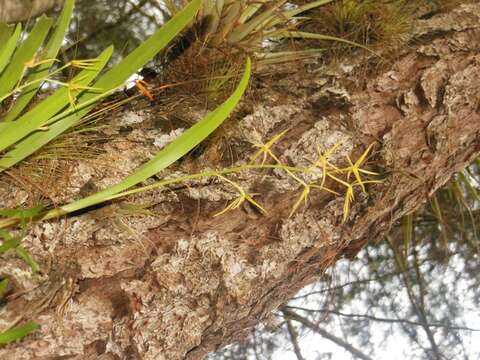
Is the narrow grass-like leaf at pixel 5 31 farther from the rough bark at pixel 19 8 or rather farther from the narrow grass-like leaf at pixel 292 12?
the narrow grass-like leaf at pixel 292 12

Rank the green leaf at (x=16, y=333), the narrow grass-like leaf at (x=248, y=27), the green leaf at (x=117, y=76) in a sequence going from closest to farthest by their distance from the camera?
the green leaf at (x=16, y=333)
the green leaf at (x=117, y=76)
the narrow grass-like leaf at (x=248, y=27)

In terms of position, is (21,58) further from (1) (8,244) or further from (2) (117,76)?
(1) (8,244)

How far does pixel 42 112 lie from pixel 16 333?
0.72 feet

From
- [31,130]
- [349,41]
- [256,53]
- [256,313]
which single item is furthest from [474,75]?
[31,130]

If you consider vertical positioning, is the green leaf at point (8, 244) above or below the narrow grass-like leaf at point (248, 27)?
below

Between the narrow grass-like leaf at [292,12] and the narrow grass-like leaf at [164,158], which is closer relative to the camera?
the narrow grass-like leaf at [164,158]

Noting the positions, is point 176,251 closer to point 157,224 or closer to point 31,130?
point 157,224

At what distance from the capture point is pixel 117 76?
684mm

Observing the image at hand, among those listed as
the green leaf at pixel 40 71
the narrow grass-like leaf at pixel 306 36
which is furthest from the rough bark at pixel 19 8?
the narrow grass-like leaf at pixel 306 36

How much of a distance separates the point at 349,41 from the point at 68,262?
0.48 meters

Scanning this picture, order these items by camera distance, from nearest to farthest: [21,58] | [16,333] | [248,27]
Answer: [16,333] → [21,58] → [248,27]

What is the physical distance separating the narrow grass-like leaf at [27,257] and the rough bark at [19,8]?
0.45 m

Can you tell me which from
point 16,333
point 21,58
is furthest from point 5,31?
point 16,333

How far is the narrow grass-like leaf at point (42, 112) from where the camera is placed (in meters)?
0.63
